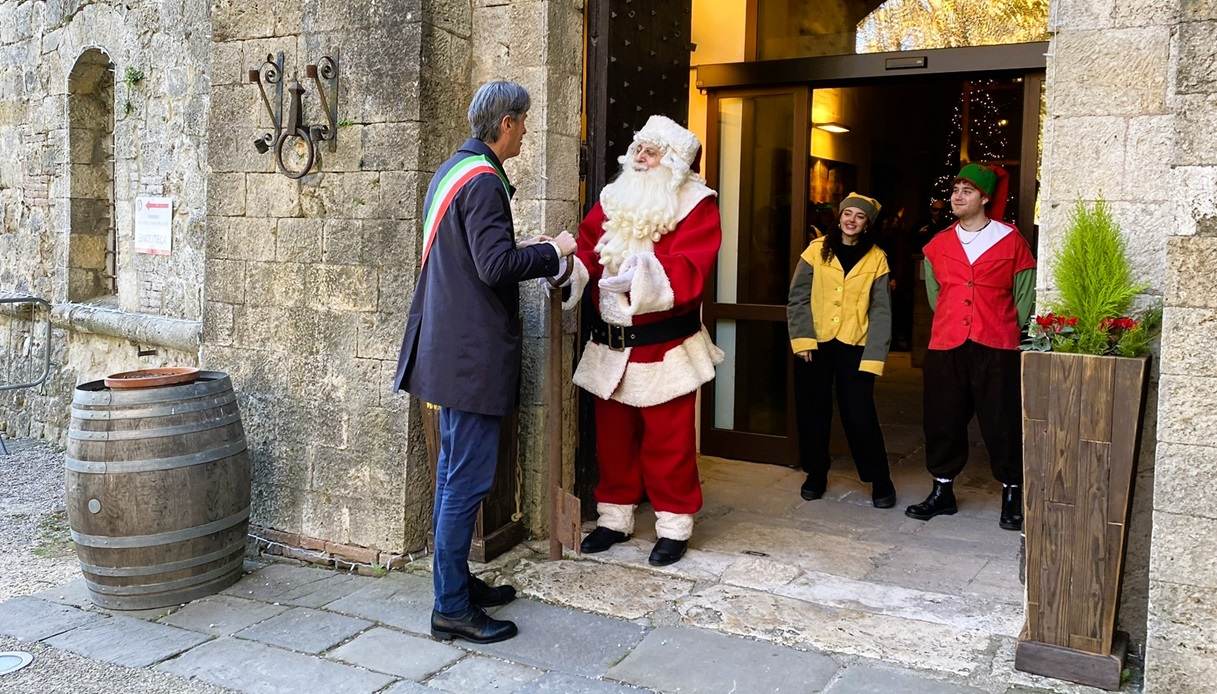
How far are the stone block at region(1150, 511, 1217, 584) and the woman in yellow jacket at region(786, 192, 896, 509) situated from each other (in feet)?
7.43

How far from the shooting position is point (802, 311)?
17.7 ft

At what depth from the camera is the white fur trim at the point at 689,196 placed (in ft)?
14.0

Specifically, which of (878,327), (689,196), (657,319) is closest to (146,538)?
(657,319)

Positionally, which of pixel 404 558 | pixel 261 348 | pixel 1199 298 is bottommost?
pixel 404 558

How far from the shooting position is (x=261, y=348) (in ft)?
15.4

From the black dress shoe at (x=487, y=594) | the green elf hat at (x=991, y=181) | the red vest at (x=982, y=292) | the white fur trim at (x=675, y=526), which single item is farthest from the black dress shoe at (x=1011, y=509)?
the black dress shoe at (x=487, y=594)

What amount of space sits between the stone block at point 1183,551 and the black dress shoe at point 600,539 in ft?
7.16

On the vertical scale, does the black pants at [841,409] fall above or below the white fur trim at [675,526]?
above

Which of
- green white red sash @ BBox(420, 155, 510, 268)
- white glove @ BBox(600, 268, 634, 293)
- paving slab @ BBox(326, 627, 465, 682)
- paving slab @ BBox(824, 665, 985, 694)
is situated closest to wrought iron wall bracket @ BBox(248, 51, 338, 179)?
green white red sash @ BBox(420, 155, 510, 268)

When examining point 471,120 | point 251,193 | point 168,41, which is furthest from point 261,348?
point 168,41

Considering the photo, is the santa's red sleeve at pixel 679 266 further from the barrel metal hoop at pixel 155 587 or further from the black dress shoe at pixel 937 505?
the barrel metal hoop at pixel 155 587

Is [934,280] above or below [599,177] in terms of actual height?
below

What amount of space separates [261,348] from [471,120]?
169 cm

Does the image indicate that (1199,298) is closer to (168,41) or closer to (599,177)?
(599,177)
